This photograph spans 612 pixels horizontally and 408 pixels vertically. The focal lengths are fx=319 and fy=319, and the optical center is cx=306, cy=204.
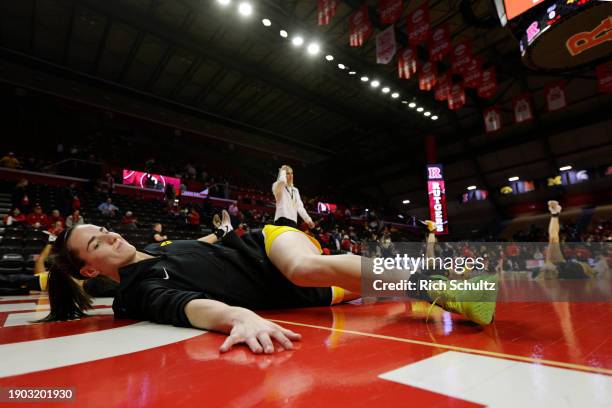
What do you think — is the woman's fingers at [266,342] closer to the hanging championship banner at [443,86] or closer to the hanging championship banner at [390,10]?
the hanging championship banner at [390,10]

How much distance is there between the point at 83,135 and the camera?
1317 cm

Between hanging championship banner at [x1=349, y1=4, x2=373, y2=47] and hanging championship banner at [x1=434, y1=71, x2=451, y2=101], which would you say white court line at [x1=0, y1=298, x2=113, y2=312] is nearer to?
hanging championship banner at [x1=349, y1=4, x2=373, y2=47]

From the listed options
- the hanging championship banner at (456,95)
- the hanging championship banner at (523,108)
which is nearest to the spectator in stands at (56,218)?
the hanging championship banner at (456,95)

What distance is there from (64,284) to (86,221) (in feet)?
23.3

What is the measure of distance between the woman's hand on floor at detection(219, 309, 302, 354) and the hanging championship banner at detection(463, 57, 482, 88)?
10458mm

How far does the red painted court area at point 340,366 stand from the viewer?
59 centimetres

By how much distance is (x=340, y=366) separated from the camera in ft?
2.56

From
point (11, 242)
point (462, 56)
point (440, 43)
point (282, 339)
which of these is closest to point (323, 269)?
point (282, 339)

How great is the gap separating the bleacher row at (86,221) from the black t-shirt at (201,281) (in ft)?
13.1

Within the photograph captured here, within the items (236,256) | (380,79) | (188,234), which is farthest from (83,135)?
(236,256)

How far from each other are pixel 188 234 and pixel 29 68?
9.05m

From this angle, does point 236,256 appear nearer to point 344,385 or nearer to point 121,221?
point 344,385

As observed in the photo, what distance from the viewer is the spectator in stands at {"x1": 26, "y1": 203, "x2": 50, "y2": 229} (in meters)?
7.11

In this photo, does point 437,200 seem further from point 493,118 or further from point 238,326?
point 238,326
